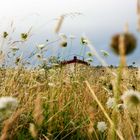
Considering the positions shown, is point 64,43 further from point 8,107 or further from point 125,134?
point 8,107

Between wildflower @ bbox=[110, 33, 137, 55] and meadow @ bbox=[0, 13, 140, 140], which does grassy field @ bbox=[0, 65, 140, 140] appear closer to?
meadow @ bbox=[0, 13, 140, 140]

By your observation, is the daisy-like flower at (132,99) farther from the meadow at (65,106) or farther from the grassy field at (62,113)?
the grassy field at (62,113)

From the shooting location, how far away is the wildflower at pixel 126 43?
847 mm

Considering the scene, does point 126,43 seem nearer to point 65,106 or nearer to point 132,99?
point 132,99

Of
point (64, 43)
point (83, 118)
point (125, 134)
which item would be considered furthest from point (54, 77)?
point (125, 134)

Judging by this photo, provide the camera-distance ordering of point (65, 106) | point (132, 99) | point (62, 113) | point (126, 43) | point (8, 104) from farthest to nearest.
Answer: point (62, 113) < point (65, 106) < point (8, 104) < point (132, 99) < point (126, 43)

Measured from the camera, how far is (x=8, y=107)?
4.57 feet

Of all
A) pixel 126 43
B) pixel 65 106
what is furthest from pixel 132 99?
pixel 65 106

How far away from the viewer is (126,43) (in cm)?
85

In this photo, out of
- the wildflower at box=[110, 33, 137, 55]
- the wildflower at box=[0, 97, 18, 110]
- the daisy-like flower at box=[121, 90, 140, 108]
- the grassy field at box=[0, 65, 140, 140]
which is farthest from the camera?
the grassy field at box=[0, 65, 140, 140]

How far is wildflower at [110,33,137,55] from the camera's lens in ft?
2.78

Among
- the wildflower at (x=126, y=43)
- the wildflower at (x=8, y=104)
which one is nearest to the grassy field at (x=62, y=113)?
the wildflower at (x=8, y=104)

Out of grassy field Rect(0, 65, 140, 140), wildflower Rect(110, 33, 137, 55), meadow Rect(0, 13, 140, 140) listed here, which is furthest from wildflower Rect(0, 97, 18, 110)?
grassy field Rect(0, 65, 140, 140)

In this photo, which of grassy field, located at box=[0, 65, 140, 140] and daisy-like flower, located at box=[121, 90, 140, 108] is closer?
daisy-like flower, located at box=[121, 90, 140, 108]
